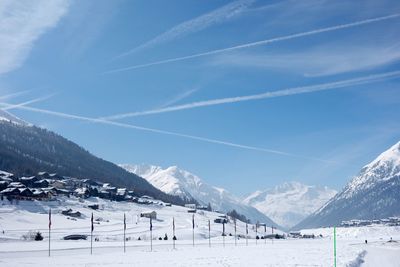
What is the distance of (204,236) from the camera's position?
133500 mm

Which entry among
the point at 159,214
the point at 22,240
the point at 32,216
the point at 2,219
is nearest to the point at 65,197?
the point at 159,214

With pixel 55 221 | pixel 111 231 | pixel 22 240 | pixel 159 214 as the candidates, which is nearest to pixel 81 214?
pixel 55 221

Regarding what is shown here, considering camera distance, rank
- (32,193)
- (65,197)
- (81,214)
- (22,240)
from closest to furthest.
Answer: (22,240) < (81,214) < (32,193) < (65,197)

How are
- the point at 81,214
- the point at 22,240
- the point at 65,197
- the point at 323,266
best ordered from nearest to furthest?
the point at 323,266
the point at 22,240
the point at 81,214
the point at 65,197

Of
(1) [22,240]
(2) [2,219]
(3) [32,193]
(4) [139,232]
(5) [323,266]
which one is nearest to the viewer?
(5) [323,266]

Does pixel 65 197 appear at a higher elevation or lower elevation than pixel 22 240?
higher

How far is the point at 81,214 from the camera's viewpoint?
5960 inches

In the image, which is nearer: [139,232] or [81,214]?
[139,232]

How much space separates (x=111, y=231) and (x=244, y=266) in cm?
8245

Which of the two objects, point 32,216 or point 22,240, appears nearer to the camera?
point 22,240

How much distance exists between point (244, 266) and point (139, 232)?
87.6m

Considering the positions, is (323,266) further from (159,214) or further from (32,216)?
(159,214)

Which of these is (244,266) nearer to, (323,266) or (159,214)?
(323,266)

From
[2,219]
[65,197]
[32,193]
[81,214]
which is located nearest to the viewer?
[2,219]
